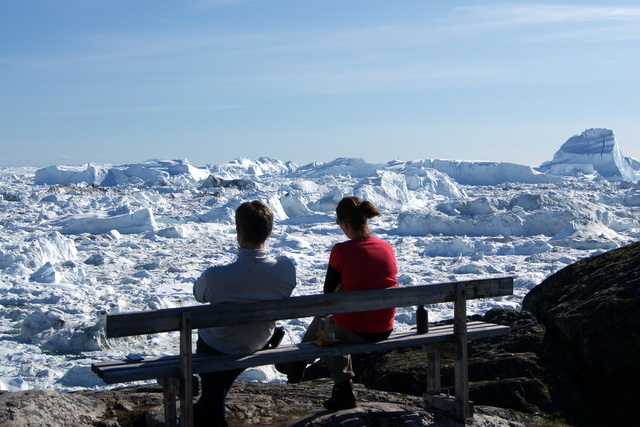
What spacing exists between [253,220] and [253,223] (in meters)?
0.01

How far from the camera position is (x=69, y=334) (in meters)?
9.48

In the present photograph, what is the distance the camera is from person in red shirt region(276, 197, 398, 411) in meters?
3.13

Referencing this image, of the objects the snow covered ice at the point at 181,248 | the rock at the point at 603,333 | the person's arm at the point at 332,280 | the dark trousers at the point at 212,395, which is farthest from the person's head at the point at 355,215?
the rock at the point at 603,333

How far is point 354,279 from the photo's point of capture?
3.13 m

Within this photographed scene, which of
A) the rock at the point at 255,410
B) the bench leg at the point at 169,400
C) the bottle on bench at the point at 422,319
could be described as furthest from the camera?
the bottle on bench at the point at 422,319

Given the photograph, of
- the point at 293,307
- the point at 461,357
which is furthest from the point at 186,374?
the point at 461,357

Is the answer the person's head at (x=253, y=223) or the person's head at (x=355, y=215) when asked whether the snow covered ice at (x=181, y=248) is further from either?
the person's head at (x=253, y=223)

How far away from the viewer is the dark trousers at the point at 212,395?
295 centimetres

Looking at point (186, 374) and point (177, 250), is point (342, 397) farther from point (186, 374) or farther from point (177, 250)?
point (177, 250)

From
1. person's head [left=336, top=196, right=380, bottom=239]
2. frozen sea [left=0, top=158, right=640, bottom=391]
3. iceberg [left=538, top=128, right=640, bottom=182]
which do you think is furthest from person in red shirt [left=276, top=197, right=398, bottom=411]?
iceberg [left=538, top=128, right=640, bottom=182]

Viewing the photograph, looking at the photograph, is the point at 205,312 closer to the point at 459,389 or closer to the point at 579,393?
the point at 459,389

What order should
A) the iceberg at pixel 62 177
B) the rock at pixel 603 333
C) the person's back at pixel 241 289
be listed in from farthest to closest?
the iceberg at pixel 62 177, the rock at pixel 603 333, the person's back at pixel 241 289

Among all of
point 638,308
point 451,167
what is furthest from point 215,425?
point 451,167

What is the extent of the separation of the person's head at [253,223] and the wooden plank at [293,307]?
28 centimetres
